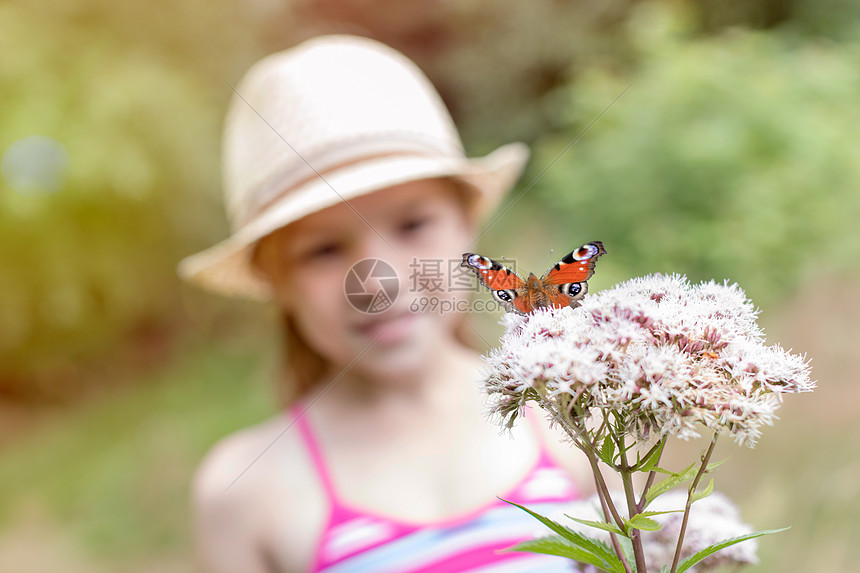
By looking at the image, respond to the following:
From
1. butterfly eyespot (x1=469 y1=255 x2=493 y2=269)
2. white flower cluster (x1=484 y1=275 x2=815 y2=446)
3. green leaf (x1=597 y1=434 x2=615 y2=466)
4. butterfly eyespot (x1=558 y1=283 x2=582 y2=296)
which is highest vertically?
Result: butterfly eyespot (x1=469 y1=255 x2=493 y2=269)

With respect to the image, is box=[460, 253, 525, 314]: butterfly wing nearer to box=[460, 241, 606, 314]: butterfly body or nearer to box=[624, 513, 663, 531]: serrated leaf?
box=[460, 241, 606, 314]: butterfly body

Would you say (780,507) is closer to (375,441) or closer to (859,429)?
(859,429)

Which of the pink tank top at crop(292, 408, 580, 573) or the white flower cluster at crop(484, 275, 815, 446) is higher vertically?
the pink tank top at crop(292, 408, 580, 573)

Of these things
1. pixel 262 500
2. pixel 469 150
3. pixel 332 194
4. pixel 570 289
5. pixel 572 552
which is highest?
pixel 469 150

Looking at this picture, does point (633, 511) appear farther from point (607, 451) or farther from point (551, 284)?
point (551, 284)

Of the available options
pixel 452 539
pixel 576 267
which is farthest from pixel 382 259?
pixel 576 267

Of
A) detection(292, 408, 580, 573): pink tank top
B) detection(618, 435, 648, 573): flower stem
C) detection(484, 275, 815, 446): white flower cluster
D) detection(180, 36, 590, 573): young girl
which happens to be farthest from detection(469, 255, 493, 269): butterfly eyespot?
detection(292, 408, 580, 573): pink tank top
